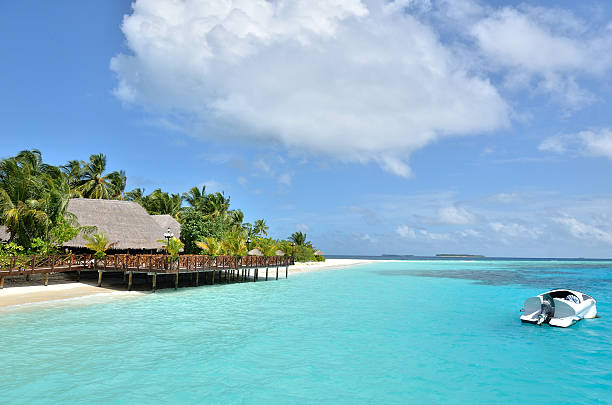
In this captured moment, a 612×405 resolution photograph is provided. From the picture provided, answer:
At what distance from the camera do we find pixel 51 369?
10711 millimetres

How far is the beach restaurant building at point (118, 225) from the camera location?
28703 mm

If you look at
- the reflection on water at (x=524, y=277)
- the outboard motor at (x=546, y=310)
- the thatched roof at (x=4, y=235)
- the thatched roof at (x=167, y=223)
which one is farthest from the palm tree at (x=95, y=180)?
the outboard motor at (x=546, y=310)

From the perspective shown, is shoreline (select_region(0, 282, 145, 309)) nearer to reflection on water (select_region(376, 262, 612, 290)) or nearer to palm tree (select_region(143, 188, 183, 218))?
palm tree (select_region(143, 188, 183, 218))

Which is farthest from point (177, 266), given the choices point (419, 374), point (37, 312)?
point (419, 374)

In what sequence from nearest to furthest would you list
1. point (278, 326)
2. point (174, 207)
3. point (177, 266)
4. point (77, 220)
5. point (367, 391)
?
point (367, 391)
point (278, 326)
point (177, 266)
point (77, 220)
point (174, 207)

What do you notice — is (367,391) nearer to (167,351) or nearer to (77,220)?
(167,351)

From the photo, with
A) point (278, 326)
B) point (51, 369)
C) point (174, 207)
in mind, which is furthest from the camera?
point (174, 207)

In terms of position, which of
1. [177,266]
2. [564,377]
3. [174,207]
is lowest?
[564,377]

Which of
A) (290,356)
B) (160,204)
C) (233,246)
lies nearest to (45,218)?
(233,246)

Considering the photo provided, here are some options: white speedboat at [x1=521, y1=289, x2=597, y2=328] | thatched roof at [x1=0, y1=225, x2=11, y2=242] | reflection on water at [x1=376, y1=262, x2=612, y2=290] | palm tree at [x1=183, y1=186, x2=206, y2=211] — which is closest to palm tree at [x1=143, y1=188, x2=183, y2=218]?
palm tree at [x1=183, y1=186, x2=206, y2=211]

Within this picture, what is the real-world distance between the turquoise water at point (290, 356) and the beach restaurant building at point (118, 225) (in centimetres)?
912

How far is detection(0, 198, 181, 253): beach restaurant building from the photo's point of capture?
1130 inches

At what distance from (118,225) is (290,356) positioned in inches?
906

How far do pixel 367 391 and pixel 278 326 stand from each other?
304 inches
